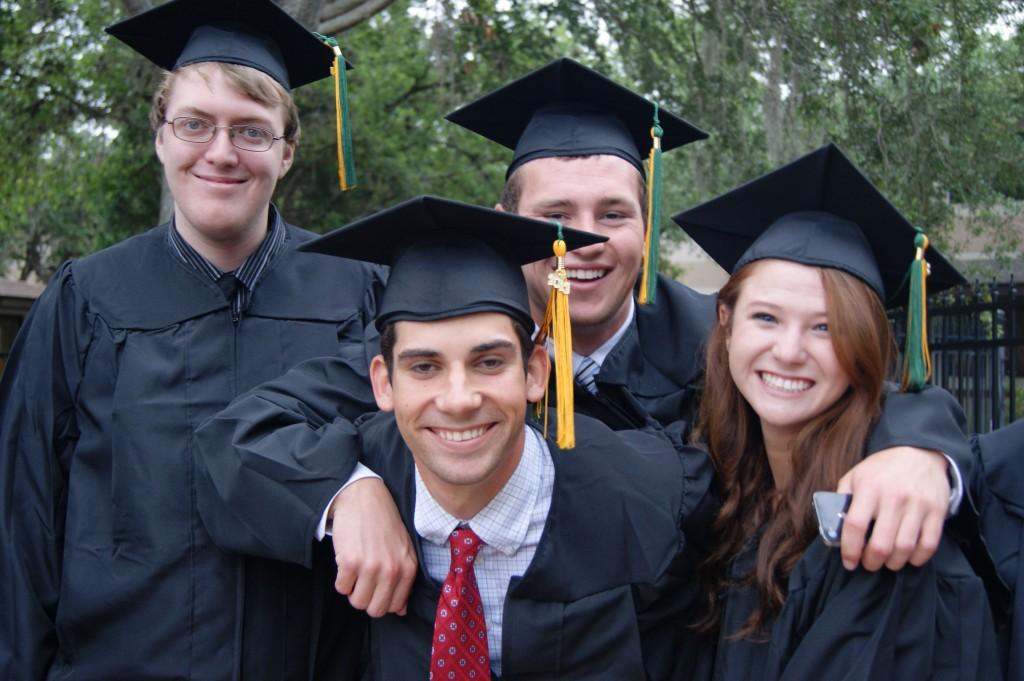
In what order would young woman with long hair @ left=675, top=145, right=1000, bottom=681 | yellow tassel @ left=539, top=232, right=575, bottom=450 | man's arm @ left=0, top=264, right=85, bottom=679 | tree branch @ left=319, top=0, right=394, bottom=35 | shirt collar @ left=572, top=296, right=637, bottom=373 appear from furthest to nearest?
tree branch @ left=319, top=0, right=394, bottom=35, shirt collar @ left=572, top=296, right=637, bottom=373, man's arm @ left=0, top=264, right=85, bottom=679, yellow tassel @ left=539, top=232, right=575, bottom=450, young woman with long hair @ left=675, top=145, right=1000, bottom=681

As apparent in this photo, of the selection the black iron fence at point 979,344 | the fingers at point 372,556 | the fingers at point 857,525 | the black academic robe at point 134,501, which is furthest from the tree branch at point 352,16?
the fingers at point 857,525

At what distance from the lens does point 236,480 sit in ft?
8.94

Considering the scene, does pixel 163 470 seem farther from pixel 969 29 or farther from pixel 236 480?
pixel 969 29

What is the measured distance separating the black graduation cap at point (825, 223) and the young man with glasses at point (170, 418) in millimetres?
1152

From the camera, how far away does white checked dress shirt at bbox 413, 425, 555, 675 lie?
2.69m

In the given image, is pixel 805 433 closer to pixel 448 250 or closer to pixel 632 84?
pixel 448 250

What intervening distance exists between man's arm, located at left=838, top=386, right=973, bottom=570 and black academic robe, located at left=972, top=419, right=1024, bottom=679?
0.51 ft

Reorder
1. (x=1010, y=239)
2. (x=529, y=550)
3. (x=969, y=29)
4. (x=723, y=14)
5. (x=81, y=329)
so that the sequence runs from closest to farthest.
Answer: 1. (x=529, y=550)
2. (x=81, y=329)
3. (x=969, y=29)
4. (x=723, y=14)
5. (x=1010, y=239)

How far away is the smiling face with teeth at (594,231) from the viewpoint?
10.8 ft

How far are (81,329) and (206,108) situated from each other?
704 mm

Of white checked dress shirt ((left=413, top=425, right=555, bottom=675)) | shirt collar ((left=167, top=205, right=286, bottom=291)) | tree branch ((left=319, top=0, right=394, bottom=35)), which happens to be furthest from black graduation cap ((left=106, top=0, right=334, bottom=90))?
tree branch ((left=319, top=0, right=394, bottom=35))

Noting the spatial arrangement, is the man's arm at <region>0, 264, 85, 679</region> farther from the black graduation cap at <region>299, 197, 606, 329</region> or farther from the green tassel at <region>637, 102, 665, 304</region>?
the green tassel at <region>637, 102, 665, 304</region>

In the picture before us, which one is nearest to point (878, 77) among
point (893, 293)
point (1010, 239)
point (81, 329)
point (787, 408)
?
point (1010, 239)

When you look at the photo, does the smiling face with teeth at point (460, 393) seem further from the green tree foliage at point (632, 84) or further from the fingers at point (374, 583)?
the green tree foliage at point (632, 84)
